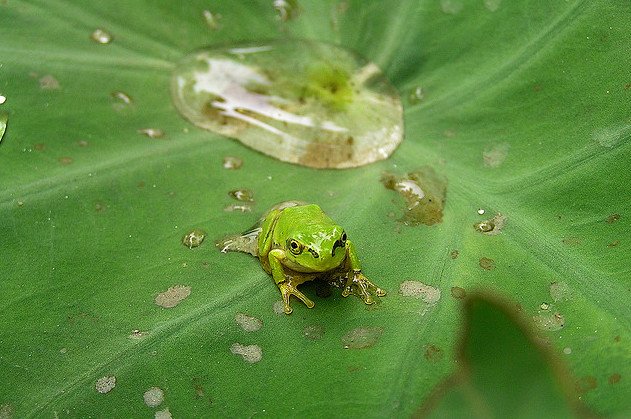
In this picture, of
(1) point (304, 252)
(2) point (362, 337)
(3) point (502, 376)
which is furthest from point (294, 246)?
(3) point (502, 376)

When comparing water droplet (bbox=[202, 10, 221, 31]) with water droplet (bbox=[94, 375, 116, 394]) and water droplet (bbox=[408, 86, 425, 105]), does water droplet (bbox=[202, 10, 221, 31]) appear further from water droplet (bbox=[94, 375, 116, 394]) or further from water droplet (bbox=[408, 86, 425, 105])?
water droplet (bbox=[94, 375, 116, 394])

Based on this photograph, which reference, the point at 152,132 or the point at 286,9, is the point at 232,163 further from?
the point at 286,9

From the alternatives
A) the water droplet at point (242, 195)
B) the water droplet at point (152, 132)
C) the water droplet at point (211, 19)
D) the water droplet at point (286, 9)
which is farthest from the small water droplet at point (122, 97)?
the water droplet at point (286, 9)

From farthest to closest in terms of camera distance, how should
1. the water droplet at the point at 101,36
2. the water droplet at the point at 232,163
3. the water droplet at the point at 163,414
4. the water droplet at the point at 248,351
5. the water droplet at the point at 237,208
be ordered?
the water droplet at the point at 101,36, the water droplet at the point at 232,163, the water droplet at the point at 237,208, the water droplet at the point at 248,351, the water droplet at the point at 163,414

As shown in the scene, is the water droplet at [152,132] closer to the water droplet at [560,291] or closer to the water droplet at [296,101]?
the water droplet at [296,101]

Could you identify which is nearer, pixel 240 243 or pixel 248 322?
pixel 248 322

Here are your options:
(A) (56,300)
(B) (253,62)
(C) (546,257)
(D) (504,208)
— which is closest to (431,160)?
(D) (504,208)
